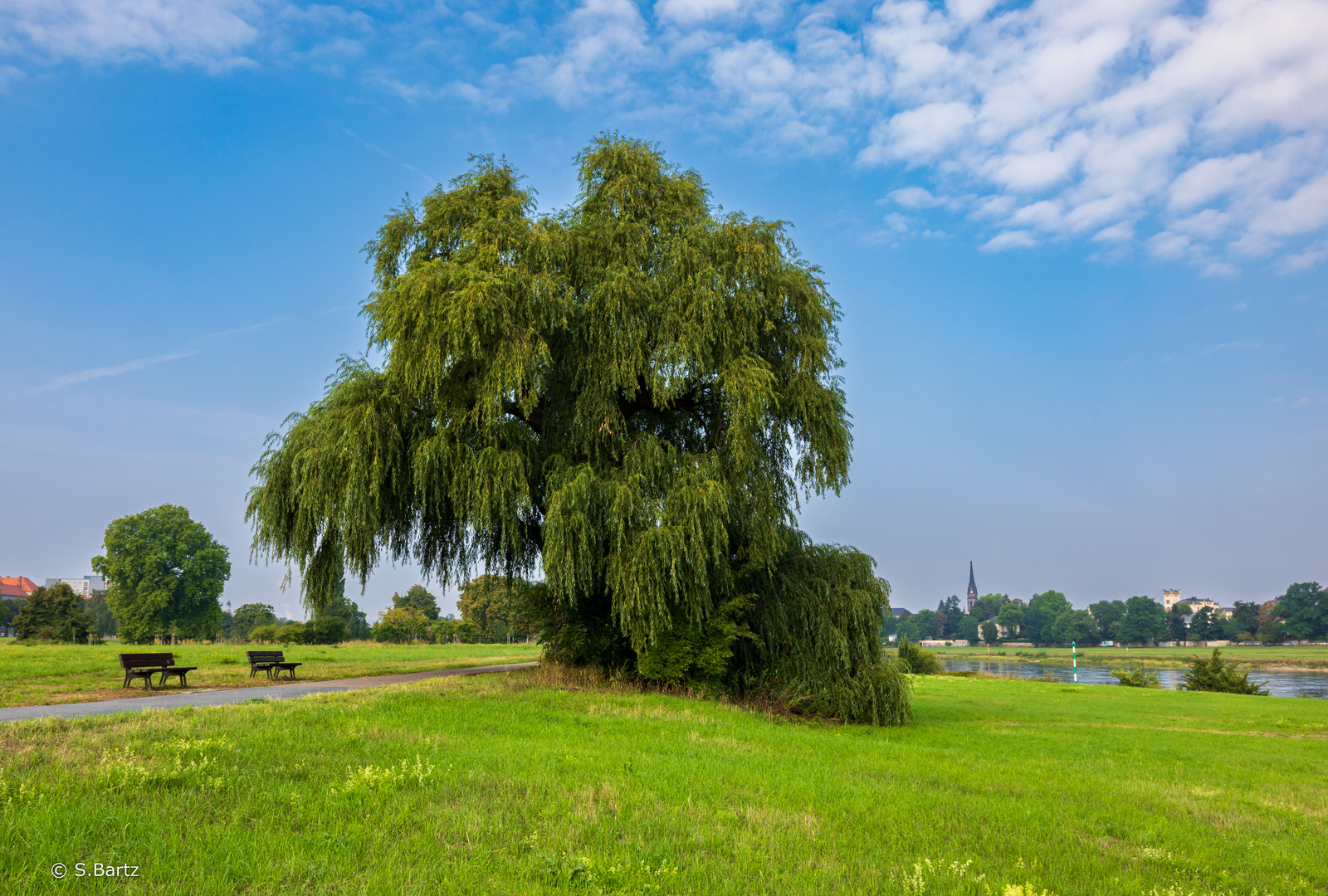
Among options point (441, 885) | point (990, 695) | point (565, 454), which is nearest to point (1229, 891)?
point (441, 885)

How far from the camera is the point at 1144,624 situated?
169 metres

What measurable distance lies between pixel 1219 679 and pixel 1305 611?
482 ft

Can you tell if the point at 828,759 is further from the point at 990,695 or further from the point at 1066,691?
the point at 1066,691

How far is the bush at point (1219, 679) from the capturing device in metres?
40.8

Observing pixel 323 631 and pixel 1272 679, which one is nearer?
pixel 323 631

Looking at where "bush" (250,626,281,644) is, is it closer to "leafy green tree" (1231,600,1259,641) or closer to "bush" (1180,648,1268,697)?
"bush" (1180,648,1268,697)

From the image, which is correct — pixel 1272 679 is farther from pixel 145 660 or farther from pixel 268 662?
pixel 145 660

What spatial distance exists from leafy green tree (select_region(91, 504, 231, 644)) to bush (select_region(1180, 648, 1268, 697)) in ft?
241

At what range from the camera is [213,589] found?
6303cm

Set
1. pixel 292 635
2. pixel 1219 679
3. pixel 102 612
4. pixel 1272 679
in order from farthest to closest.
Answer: pixel 102 612, pixel 1272 679, pixel 292 635, pixel 1219 679

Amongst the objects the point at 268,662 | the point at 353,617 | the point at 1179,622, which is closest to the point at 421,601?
the point at 353,617

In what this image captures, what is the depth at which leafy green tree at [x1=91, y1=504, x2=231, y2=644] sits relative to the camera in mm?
59531

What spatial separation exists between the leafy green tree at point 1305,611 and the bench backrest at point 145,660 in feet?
638

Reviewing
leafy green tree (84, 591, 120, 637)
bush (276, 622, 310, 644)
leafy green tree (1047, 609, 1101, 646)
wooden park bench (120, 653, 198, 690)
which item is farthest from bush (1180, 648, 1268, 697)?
leafy green tree (1047, 609, 1101, 646)
